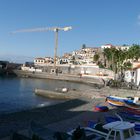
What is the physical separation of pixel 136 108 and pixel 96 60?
123604mm

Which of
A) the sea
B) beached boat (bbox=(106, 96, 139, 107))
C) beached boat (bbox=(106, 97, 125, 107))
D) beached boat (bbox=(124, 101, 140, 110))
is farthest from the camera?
the sea

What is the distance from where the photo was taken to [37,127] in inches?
528

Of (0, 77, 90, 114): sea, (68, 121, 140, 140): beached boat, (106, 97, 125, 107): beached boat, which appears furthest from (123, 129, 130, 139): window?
(0, 77, 90, 114): sea

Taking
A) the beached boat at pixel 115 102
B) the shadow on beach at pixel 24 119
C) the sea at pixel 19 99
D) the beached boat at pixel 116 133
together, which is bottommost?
the sea at pixel 19 99

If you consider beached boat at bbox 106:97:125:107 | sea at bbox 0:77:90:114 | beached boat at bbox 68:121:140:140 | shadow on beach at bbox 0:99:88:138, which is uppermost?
beached boat at bbox 68:121:140:140

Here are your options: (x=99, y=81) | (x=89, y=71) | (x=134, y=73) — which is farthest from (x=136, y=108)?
(x=89, y=71)

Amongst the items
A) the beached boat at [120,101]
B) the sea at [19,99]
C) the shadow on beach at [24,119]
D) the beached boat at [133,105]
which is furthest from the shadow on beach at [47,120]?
the sea at [19,99]

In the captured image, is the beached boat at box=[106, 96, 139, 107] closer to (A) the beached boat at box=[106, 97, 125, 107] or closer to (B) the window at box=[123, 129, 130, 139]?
(A) the beached boat at box=[106, 97, 125, 107]

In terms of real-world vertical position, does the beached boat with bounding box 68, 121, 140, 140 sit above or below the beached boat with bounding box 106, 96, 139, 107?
above

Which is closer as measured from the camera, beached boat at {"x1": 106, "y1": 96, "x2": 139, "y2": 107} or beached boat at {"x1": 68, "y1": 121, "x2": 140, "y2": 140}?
beached boat at {"x1": 68, "y1": 121, "x2": 140, "y2": 140}

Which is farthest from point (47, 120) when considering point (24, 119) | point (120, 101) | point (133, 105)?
point (120, 101)

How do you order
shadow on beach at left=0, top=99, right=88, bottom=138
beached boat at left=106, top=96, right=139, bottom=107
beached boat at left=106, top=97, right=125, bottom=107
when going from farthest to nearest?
beached boat at left=106, top=97, right=125, bottom=107 < beached boat at left=106, top=96, right=139, bottom=107 < shadow on beach at left=0, top=99, right=88, bottom=138

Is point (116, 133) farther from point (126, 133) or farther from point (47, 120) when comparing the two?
point (47, 120)

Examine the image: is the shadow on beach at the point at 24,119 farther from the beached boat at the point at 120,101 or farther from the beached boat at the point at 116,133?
the beached boat at the point at 116,133
